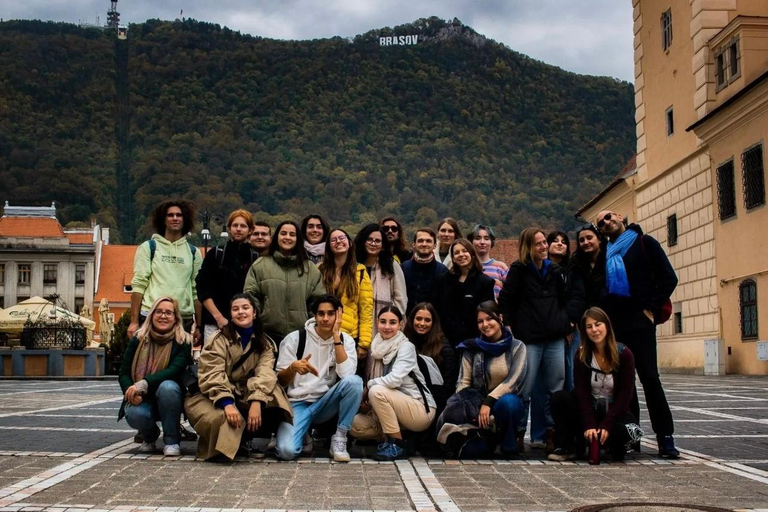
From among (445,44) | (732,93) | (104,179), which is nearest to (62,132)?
(104,179)

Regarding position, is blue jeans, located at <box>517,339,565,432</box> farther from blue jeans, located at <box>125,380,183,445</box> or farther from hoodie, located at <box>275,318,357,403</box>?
blue jeans, located at <box>125,380,183,445</box>

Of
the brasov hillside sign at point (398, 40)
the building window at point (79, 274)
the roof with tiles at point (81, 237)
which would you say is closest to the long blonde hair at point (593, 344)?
the building window at point (79, 274)

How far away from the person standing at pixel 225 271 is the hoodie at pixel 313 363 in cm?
81

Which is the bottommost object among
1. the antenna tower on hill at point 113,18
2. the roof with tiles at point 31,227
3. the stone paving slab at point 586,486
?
the stone paving slab at point 586,486

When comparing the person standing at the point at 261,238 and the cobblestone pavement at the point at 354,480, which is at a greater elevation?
the person standing at the point at 261,238

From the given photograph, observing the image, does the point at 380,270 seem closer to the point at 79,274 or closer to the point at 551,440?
the point at 551,440

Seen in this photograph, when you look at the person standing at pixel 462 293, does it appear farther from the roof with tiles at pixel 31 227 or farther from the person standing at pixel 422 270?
the roof with tiles at pixel 31 227

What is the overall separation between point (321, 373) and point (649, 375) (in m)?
2.74

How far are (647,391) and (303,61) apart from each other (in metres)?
99.5

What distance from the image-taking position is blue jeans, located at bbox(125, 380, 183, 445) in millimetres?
7734

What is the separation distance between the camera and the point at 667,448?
7645 millimetres

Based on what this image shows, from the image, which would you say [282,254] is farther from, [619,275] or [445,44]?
[445,44]

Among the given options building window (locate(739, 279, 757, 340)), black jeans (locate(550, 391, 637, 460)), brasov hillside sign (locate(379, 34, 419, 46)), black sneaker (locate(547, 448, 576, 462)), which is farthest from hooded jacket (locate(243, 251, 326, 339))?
brasov hillside sign (locate(379, 34, 419, 46))

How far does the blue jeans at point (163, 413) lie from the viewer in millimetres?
7734
